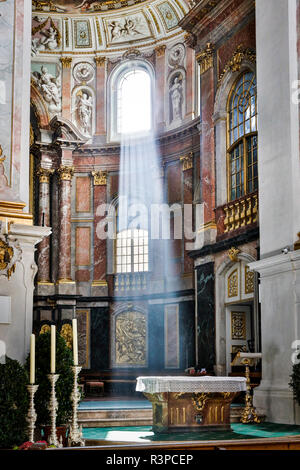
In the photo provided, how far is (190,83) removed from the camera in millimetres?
24234

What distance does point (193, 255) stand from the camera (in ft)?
67.8

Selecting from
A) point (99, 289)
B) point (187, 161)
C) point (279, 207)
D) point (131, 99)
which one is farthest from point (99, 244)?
point (279, 207)

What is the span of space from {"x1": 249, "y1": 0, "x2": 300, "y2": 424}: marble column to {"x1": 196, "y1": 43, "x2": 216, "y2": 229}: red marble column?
5020 mm

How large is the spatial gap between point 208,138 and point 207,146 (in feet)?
0.75

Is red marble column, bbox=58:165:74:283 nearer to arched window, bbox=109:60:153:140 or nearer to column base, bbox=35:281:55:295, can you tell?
column base, bbox=35:281:55:295

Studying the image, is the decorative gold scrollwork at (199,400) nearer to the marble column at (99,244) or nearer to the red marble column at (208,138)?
the red marble column at (208,138)


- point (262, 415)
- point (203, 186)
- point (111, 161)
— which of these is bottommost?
point (262, 415)

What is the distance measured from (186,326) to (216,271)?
12.1 ft

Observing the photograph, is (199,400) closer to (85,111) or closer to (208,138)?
(208,138)

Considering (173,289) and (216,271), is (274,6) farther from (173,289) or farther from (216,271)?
(173,289)

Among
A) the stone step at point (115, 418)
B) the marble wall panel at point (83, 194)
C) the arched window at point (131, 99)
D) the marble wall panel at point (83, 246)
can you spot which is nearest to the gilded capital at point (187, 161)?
the arched window at point (131, 99)

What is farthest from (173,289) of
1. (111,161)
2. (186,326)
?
(111,161)

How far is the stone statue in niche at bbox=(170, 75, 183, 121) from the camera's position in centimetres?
2464

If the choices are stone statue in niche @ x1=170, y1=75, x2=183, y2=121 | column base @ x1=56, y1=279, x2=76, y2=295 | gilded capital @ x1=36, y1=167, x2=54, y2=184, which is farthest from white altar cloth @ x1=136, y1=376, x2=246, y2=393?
gilded capital @ x1=36, y1=167, x2=54, y2=184
